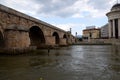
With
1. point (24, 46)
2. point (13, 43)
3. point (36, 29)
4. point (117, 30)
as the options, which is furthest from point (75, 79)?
point (117, 30)

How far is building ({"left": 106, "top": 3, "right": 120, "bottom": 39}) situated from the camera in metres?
71.4

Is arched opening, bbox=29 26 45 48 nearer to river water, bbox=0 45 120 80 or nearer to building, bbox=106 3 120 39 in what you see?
river water, bbox=0 45 120 80

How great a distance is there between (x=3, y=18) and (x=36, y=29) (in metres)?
13.5

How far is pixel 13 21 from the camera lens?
72.1 ft

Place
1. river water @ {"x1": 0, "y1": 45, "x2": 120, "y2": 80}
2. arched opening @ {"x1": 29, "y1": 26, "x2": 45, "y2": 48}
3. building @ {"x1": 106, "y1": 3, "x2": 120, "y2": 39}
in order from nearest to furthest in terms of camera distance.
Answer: river water @ {"x1": 0, "y1": 45, "x2": 120, "y2": 80}
arched opening @ {"x1": 29, "y1": 26, "x2": 45, "y2": 48}
building @ {"x1": 106, "y1": 3, "x2": 120, "y2": 39}

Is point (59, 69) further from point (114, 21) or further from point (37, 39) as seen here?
point (114, 21)

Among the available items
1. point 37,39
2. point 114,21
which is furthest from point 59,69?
point 114,21

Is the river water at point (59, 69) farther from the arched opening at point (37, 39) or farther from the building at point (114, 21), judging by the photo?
the building at point (114, 21)

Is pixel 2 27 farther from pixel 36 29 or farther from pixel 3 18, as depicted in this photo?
pixel 36 29

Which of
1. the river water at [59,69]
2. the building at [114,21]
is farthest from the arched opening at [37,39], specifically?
the building at [114,21]

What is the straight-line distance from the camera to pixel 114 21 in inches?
2891

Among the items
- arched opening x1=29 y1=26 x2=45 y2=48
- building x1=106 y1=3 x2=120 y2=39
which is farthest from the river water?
building x1=106 y1=3 x2=120 y2=39

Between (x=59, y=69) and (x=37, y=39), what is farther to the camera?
(x=37, y=39)

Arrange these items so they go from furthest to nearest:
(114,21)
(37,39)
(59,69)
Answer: (114,21) → (37,39) → (59,69)
